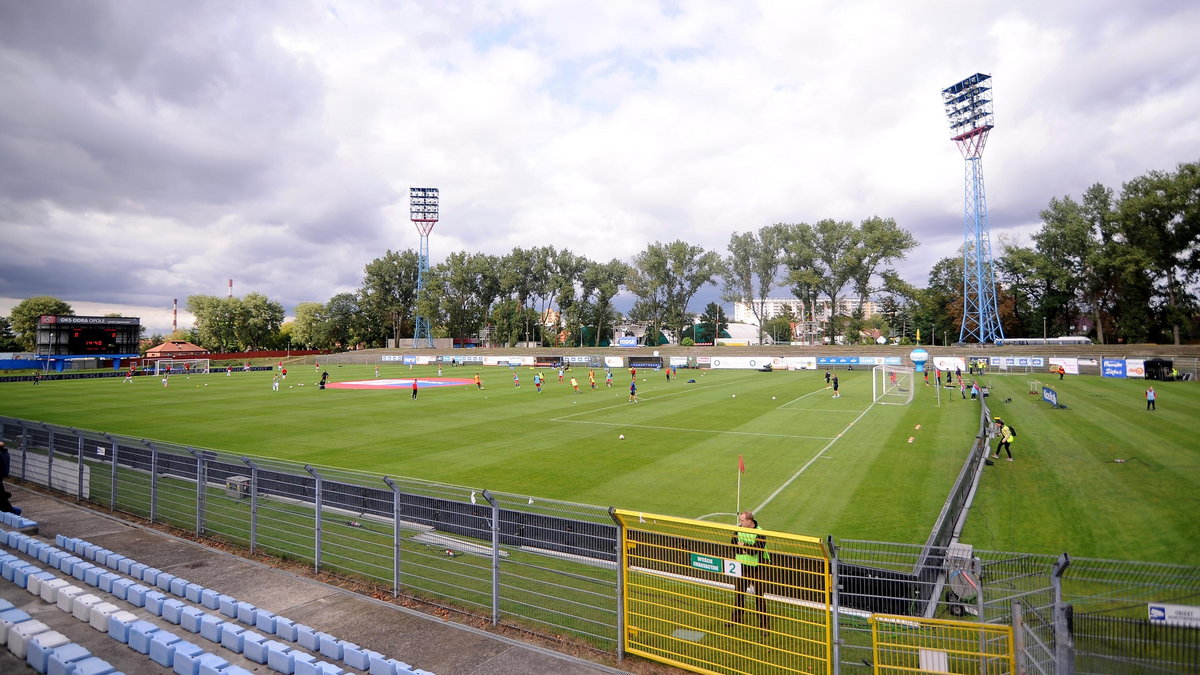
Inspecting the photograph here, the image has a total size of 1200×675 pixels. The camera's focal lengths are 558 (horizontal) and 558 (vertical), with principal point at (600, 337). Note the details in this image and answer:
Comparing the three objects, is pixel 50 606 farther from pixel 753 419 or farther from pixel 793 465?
pixel 753 419

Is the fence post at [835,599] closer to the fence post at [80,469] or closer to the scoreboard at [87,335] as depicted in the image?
the fence post at [80,469]

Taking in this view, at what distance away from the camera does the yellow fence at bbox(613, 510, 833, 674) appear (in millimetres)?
6417

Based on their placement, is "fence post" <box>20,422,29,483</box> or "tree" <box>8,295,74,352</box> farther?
"tree" <box>8,295,74,352</box>

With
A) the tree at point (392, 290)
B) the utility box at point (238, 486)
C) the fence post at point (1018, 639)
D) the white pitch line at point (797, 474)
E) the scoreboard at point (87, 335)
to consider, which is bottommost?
the white pitch line at point (797, 474)

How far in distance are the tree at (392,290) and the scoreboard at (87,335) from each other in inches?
1710

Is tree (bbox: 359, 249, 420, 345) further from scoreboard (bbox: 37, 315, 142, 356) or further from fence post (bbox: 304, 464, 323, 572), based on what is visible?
fence post (bbox: 304, 464, 323, 572)

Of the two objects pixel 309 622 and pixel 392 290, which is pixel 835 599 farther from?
pixel 392 290

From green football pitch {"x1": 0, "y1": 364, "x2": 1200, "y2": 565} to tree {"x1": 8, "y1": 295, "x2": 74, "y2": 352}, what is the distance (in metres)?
91.1

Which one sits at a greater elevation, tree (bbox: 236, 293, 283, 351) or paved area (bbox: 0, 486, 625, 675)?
tree (bbox: 236, 293, 283, 351)

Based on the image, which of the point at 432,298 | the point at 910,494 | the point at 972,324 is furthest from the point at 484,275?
the point at 910,494

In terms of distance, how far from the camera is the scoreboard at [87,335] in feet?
235

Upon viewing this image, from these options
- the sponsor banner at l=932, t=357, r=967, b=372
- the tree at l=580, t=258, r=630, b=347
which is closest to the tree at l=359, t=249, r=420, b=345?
the tree at l=580, t=258, r=630, b=347

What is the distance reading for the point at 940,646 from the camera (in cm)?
745

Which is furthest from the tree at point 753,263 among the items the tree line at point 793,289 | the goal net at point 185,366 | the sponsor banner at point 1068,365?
the goal net at point 185,366
